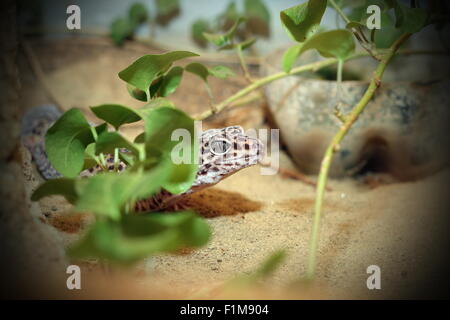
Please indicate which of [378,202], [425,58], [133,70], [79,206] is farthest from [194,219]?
[425,58]

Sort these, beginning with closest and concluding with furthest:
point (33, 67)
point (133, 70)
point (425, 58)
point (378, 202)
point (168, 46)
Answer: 1. point (133, 70)
2. point (378, 202)
3. point (425, 58)
4. point (33, 67)
5. point (168, 46)

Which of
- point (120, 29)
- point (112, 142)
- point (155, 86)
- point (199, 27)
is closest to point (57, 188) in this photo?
point (112, 142)

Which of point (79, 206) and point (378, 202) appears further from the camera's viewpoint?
point (378, 202)

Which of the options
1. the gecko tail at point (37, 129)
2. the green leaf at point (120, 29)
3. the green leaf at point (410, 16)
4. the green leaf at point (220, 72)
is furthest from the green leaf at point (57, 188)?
the green leaf at point (120, 29)

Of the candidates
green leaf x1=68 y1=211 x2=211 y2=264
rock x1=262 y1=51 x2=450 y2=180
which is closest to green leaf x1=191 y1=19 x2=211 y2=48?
rock x1=262 y1=51 x2=450 y2=180

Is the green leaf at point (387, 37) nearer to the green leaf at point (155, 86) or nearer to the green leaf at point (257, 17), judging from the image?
the green leaf at point (155, 86)

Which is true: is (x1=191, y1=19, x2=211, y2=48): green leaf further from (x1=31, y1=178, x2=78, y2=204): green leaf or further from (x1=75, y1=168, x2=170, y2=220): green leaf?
(x1=75, y1=168, x2=170, y2=220): green leaf
